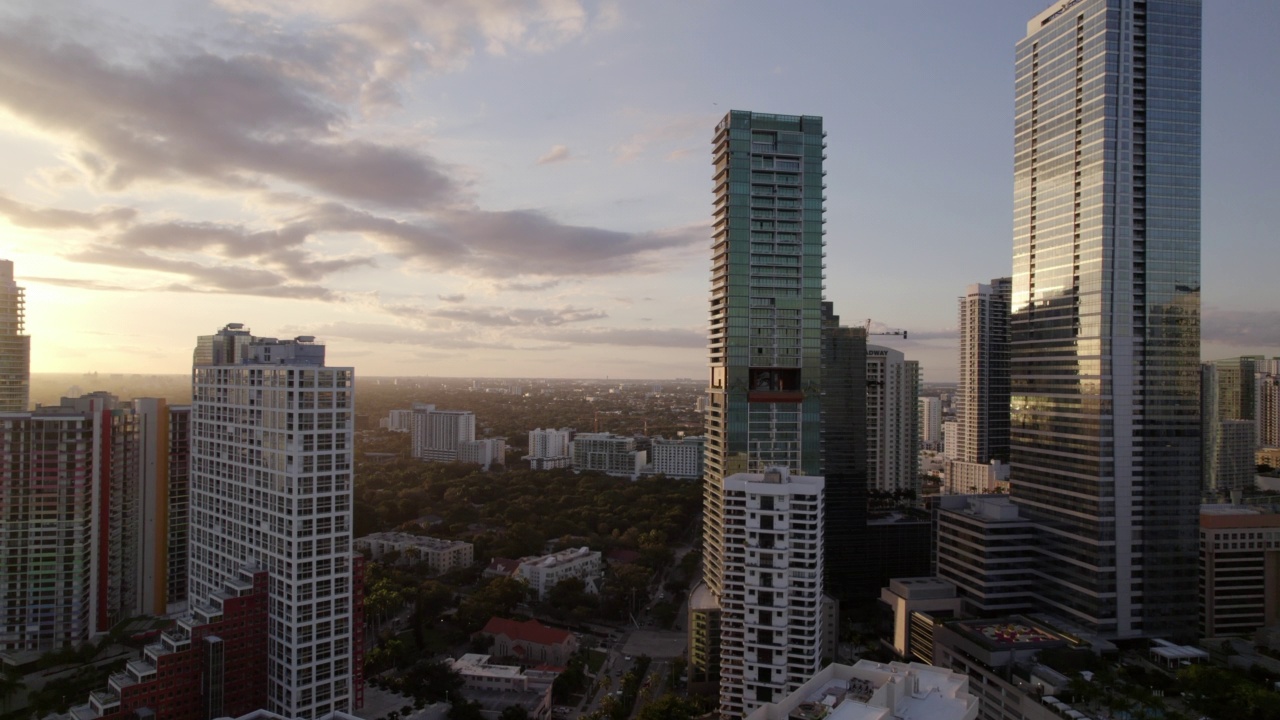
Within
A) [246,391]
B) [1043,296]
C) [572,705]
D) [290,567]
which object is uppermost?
[1043,296]

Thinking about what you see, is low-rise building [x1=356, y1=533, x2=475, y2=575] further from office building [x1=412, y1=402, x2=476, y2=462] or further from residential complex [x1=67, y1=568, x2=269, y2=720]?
office building [x1=412, y1=402, x2=476, y2=462]

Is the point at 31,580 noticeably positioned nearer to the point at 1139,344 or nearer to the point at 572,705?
the point at 572,705

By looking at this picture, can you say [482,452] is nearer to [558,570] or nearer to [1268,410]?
[558,570]

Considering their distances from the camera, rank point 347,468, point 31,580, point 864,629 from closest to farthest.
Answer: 1. point 347,468
2. point 31,580
3. point 864,629

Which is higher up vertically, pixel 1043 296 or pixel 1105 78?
pixel 1105 78

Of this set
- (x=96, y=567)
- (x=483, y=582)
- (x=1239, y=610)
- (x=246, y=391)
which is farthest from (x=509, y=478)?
(x=1239, y=610)

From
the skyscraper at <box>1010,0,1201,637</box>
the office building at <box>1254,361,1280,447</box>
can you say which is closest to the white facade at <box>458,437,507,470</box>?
the skyscraper at <box>1010,0,1201,637</box>
